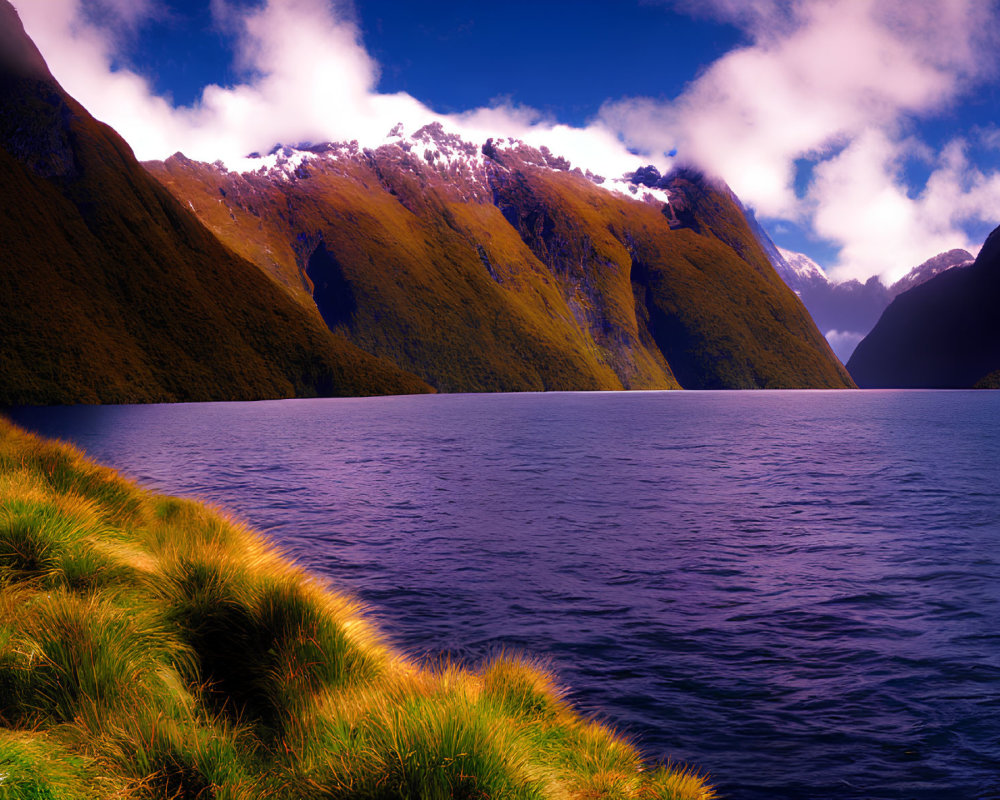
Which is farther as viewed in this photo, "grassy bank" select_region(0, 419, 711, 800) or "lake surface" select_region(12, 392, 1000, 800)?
"lake surface" select_region(12, 392, 1000, 800)

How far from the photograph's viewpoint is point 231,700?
25.2 feet

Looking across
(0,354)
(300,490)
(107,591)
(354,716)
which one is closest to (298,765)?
(354,716)

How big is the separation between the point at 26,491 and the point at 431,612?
755 cm

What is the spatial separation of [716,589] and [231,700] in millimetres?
11795

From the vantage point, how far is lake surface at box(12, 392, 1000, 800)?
920cm

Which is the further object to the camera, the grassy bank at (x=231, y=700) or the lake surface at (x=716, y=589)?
the lake surface at (x=716, y=589)

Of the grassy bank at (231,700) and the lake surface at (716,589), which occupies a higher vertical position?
the grassy bank at (231,700)

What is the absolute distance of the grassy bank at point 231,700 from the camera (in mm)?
5320

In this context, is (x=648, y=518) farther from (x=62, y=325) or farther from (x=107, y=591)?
(x=62, y=325)

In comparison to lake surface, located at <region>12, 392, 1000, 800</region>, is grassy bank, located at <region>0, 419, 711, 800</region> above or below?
above

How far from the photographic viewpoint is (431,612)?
14.7 meters

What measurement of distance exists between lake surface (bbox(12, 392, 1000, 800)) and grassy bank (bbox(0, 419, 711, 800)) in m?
2.26

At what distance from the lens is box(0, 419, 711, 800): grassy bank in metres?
5.32

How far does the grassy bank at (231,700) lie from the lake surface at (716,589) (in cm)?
226
